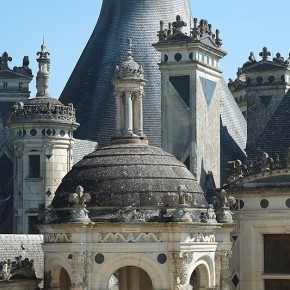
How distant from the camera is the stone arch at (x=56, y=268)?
137ft

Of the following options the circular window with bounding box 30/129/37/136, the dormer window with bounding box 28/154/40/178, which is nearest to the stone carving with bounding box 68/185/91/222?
the circular window with bounding box 30/129/37/136

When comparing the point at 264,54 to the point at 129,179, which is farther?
the point at 264,54

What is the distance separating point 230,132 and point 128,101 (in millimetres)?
21426

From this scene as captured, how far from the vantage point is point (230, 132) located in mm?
65250

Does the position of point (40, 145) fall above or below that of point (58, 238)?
above

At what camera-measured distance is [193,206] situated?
139ft

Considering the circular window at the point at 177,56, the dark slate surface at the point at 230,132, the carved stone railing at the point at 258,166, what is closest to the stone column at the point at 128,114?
the carved stone railing at the point at 258,166

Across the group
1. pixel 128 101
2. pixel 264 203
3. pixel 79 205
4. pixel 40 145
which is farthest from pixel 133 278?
pixel 40 145

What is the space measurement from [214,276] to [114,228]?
151 inches

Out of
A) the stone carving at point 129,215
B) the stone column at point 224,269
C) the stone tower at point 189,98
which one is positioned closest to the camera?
the stone carving at point 129,215

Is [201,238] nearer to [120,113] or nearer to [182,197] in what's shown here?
[182,197]

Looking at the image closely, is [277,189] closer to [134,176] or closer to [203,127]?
[134,176]

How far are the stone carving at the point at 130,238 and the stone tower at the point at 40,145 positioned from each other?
2144 centimetres

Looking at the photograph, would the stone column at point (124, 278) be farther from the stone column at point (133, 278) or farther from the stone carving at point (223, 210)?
the stone carving at point (223, 210)
